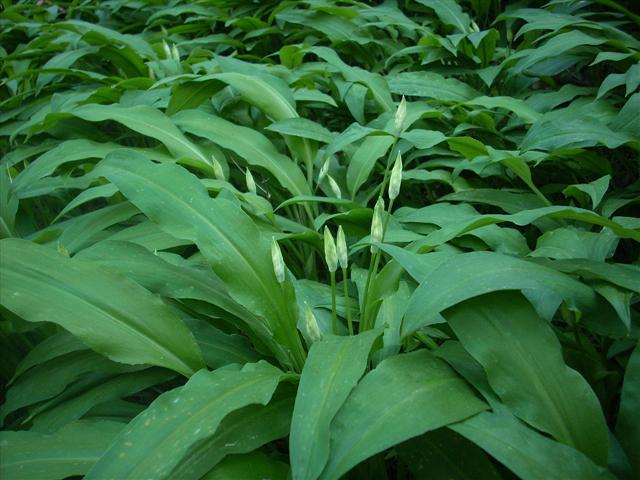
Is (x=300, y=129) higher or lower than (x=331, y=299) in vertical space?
higher

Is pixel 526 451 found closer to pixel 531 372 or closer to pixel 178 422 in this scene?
pixel 531 372

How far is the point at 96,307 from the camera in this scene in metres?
0.91

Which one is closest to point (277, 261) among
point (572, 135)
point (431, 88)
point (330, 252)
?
point (330, 252)

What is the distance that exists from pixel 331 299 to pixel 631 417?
1.82 feet

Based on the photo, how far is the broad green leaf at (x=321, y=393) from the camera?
2.23ft

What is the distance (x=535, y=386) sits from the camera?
2.57 ft

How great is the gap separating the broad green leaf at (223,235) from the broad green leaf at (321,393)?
12 centimetres

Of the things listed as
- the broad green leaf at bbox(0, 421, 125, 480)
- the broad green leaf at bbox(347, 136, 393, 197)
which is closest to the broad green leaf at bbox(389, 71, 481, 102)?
the broad green leaf at bbox(347, 136, 393, 197)

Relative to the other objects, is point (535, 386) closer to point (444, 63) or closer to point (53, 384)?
point (53, 384)

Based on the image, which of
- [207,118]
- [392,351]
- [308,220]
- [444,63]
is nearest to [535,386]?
[392,351]

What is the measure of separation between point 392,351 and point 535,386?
0.24m

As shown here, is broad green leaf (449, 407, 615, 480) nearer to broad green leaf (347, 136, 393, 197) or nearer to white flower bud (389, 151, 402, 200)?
white flower bud (389, 151, 402, 200)

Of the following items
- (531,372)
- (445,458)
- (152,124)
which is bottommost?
(445,458)

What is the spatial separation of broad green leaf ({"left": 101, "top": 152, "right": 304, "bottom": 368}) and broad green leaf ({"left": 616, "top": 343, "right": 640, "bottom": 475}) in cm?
52
